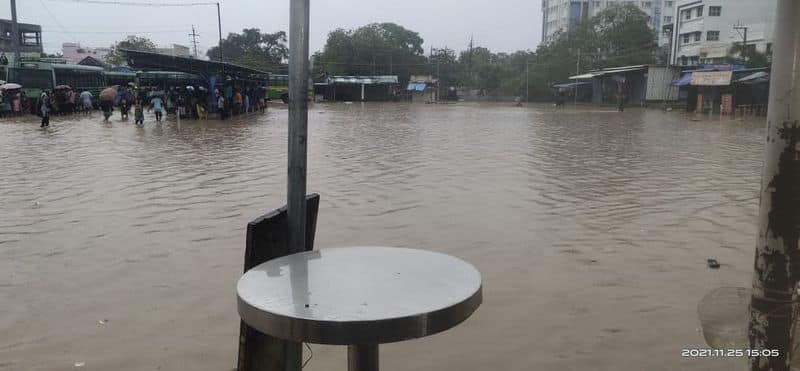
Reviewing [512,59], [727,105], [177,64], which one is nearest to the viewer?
[177,64]

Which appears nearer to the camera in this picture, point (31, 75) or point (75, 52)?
point (31, 75)

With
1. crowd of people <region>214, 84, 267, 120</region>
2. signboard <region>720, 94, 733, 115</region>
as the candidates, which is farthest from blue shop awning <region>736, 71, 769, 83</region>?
crowd of people <region>214, 84, 267, 120</region>

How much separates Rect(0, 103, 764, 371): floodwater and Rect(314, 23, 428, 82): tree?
192 ft

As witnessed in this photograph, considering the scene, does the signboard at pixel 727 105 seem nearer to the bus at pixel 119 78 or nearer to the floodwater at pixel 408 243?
the floodwater at pixel 408 243

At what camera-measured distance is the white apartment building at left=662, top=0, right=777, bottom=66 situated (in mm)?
49594

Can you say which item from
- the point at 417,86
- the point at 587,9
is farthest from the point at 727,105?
the point at 587,9

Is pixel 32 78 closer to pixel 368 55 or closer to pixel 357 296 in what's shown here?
pixel 357 296

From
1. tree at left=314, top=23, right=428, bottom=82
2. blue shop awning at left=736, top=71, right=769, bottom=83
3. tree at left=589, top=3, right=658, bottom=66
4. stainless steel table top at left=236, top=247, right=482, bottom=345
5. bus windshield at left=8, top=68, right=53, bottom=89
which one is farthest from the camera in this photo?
tree at left=314, top=23, right=428, bottom=82

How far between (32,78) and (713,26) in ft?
175

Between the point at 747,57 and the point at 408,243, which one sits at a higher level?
the point at 747,57

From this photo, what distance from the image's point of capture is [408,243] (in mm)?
6137

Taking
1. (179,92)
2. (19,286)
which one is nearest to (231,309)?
(19,286)

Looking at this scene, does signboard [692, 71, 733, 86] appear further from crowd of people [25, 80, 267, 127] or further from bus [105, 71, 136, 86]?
bus [105, 71, 136, 86]

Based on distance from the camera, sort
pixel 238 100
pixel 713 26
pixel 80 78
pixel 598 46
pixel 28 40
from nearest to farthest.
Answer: pixel 238 100 < pixel 80 78 < pixel 28 40 < pixel 713 26 < pixel 598 46
